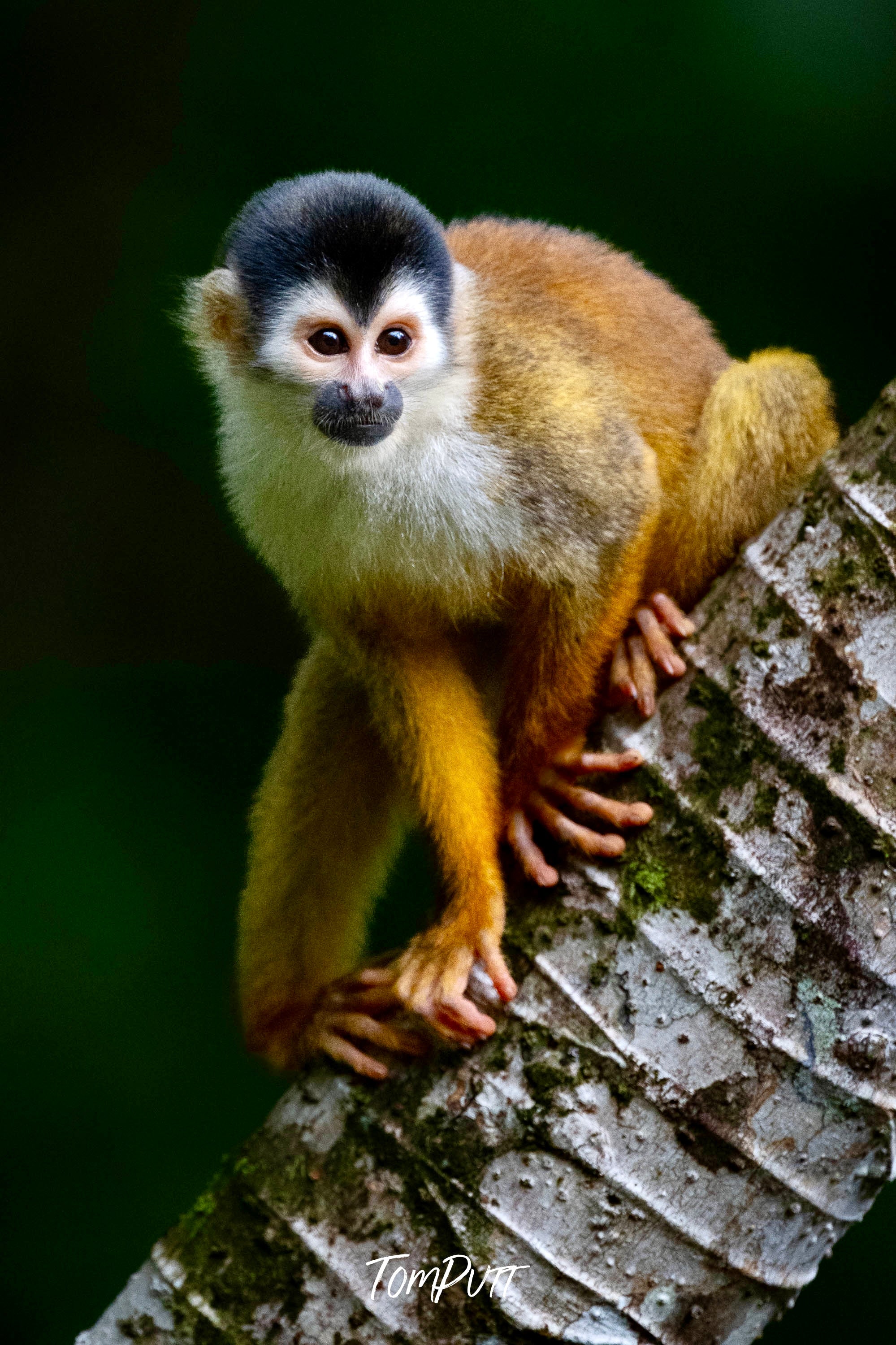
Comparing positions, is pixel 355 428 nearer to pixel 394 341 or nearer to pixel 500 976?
pixel 394 341

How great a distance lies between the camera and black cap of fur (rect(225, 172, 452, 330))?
200 centimetres

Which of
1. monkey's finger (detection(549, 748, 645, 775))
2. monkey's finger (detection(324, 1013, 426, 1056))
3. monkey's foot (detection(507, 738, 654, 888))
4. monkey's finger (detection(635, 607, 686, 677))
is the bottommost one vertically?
monkey's finger (detection(324, 1013, 426, 1056))

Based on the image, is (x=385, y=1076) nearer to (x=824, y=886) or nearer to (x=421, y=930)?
(x=421, y=930)

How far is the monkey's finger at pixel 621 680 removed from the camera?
1865 mm

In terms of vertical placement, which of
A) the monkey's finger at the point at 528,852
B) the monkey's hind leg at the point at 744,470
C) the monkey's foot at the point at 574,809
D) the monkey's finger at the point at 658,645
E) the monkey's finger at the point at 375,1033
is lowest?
the monkey's finger at the point at 375,1033

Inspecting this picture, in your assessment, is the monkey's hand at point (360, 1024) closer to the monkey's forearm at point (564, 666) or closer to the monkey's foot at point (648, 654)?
the monkey's forearm at point (564, 666)

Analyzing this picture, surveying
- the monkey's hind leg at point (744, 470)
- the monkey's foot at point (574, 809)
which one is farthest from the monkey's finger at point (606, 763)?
the monkey's hind leg at point (744, 470)

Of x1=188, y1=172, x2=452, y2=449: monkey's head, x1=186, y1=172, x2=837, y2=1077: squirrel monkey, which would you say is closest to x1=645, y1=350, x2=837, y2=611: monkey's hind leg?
x1=186, y1=172, x2=837, y2=1077: squirrel monkey

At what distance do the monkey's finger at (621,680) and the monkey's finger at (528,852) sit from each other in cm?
25

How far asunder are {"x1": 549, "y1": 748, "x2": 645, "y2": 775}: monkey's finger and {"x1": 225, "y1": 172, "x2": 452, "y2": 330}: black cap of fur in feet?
2.68

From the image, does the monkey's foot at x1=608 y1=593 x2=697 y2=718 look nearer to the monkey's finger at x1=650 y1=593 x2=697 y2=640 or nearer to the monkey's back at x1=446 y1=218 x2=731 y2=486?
the monkey's finger at x1=650 y1=593 x2=697 y2=640

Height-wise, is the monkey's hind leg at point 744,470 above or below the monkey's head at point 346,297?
above

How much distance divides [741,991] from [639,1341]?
50 centimetres

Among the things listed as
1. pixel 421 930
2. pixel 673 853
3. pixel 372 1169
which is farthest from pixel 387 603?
pixel 372 1169
